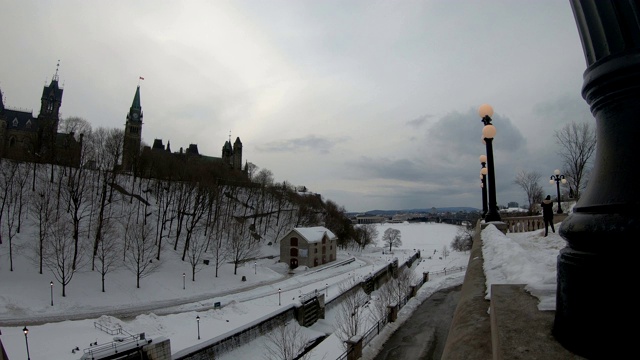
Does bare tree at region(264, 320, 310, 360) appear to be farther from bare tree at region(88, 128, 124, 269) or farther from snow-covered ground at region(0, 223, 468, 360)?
bare tree at region(88, 128, 124, 269)

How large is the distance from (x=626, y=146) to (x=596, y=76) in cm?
36

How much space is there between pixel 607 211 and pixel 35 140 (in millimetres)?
64205

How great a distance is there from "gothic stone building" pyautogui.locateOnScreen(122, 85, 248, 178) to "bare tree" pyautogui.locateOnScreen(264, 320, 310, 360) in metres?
41.0

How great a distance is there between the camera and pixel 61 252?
29484mm

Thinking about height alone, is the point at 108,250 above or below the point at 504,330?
below

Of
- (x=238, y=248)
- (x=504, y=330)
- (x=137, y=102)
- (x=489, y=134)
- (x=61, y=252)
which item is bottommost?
(x=238, y=248)

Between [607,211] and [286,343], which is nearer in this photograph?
[607,211]

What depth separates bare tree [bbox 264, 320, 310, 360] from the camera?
68.5ft

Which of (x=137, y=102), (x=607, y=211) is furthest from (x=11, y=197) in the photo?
(x=137, y=102)

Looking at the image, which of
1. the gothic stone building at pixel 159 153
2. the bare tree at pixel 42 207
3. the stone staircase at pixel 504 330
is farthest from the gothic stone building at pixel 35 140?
the stone staircase at pixel 504 330

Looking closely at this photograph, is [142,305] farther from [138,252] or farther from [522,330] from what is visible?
[522,330]

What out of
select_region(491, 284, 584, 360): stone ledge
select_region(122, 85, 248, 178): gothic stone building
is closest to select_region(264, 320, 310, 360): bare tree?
select_region(491, 284, 584, 360): stone ledge

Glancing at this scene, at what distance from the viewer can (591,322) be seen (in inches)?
54.9

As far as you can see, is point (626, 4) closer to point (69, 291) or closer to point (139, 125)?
point (69, 291)
